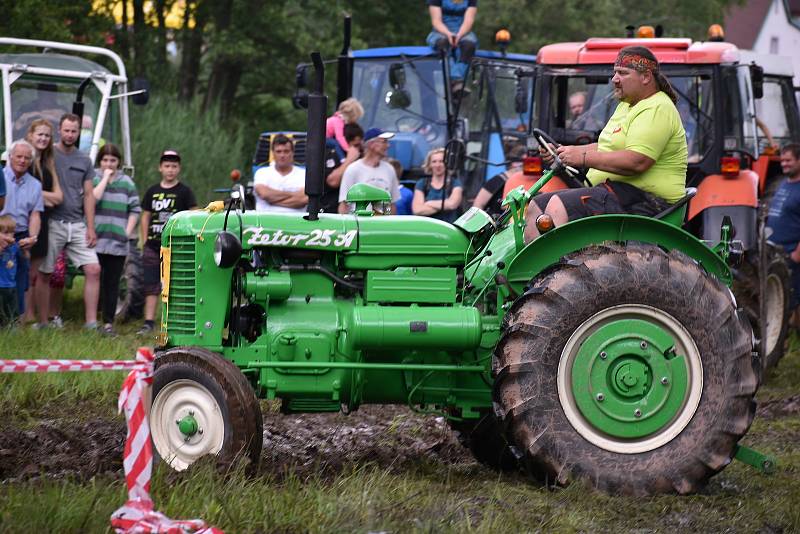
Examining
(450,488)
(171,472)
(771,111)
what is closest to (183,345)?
(171,472)

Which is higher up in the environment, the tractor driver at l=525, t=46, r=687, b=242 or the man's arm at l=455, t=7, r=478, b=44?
the man's arm at l=455, t=7, r=478, b=44

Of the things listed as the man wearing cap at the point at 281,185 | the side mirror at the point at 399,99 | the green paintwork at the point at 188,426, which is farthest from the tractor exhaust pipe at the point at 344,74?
the green paintwork at the point at 188,426

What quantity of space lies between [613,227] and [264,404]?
3.02 meters

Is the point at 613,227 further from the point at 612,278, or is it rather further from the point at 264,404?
the point at 264,404

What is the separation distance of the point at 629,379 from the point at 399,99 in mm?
8875

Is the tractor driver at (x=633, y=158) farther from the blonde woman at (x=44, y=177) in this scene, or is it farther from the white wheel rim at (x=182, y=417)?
the blonde woman at (x=44, y=177)

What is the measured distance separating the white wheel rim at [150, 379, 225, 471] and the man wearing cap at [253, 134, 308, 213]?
5197 mm

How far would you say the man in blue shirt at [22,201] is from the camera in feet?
35.7

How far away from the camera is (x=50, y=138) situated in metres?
11.4

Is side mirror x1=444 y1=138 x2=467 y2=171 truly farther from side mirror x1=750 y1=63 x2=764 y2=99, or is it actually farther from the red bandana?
the red bandana

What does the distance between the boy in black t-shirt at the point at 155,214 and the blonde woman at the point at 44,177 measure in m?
0.78

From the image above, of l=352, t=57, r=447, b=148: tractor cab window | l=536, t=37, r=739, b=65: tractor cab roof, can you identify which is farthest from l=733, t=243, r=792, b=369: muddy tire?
l=352, t=57, r=447, b=148: tractor cab window

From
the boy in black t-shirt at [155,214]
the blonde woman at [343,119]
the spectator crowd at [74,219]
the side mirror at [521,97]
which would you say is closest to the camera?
the spectator crowd at [74,219]

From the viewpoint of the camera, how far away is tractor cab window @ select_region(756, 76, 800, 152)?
15.1m
